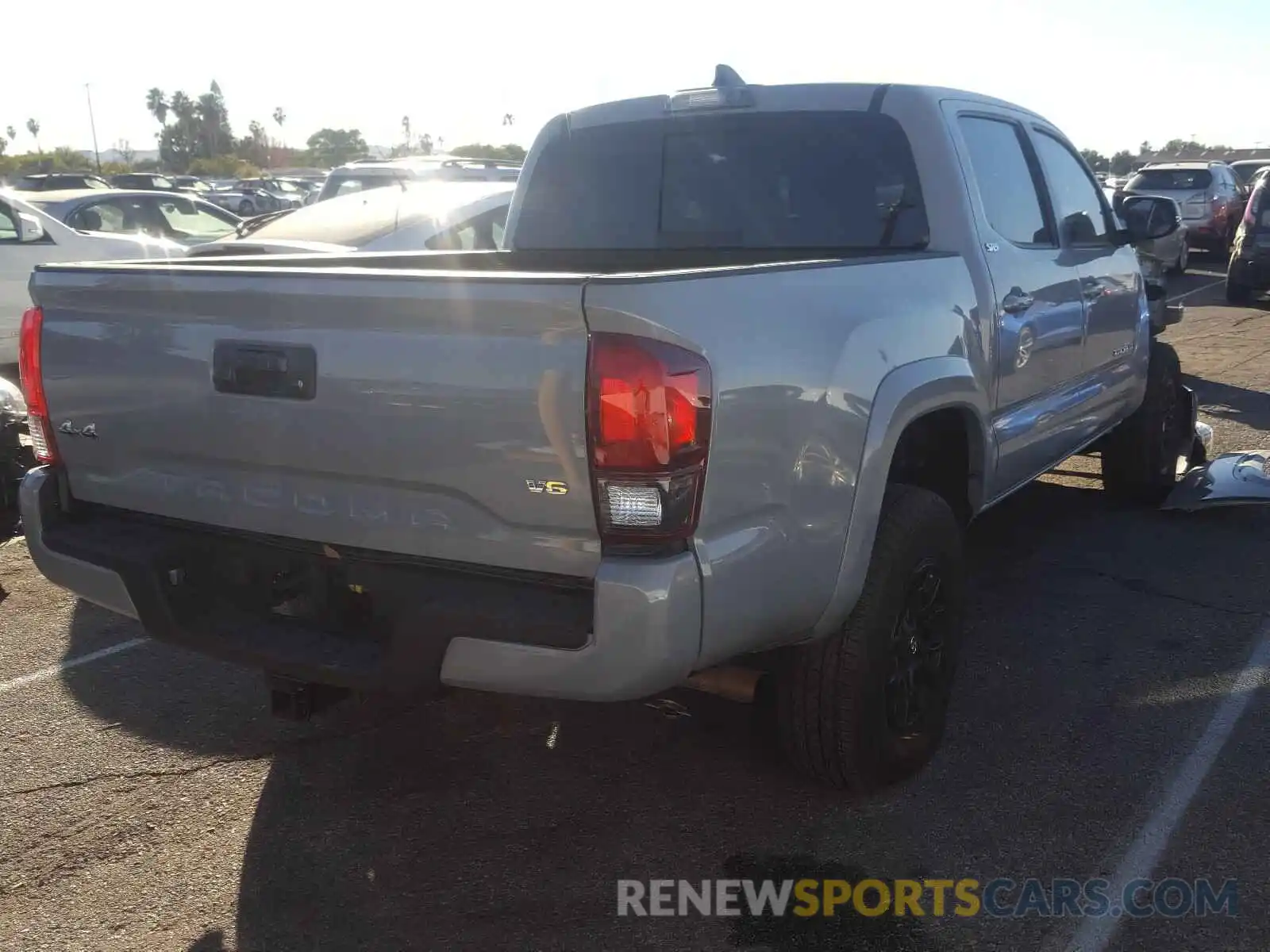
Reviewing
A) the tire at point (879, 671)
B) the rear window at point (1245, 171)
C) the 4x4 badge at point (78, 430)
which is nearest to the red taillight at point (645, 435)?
the tire at point (879, 671)

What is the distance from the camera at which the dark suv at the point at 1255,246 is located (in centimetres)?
1425

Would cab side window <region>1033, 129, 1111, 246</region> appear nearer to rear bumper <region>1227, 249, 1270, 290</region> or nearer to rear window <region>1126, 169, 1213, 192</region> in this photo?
rear bumper <region>1227, 249, 1270, 290</region>

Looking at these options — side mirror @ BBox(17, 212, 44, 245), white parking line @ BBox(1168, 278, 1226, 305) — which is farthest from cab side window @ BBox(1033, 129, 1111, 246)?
white parking line @ BBox(1168, 278, 1226, 305)

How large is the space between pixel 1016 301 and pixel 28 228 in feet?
26.3

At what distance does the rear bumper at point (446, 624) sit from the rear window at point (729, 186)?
2047 millimetres

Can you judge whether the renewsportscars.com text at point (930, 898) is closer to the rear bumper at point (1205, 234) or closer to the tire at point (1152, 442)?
the tire at point (1152, 442)

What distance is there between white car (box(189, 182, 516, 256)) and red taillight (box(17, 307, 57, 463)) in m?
4.25

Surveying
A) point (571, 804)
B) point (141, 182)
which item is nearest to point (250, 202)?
point (141, 182)

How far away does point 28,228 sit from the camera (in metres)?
9.32

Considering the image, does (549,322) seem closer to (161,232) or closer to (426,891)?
(426,891)

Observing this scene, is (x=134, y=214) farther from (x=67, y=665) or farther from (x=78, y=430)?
(x=78, y=430)

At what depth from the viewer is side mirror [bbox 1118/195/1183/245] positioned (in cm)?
559

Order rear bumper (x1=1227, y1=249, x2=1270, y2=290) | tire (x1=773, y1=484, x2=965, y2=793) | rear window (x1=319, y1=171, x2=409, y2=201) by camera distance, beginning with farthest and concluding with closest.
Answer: rear bumper (x1=1227, y1=249, x2=1270, y2=290), rear window (x1=319, y1=171, x2=409, y2=201), tire (x1=773, y1=484, x2=965, y2=793)

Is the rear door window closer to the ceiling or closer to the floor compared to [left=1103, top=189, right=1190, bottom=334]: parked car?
closer to the ceiling
